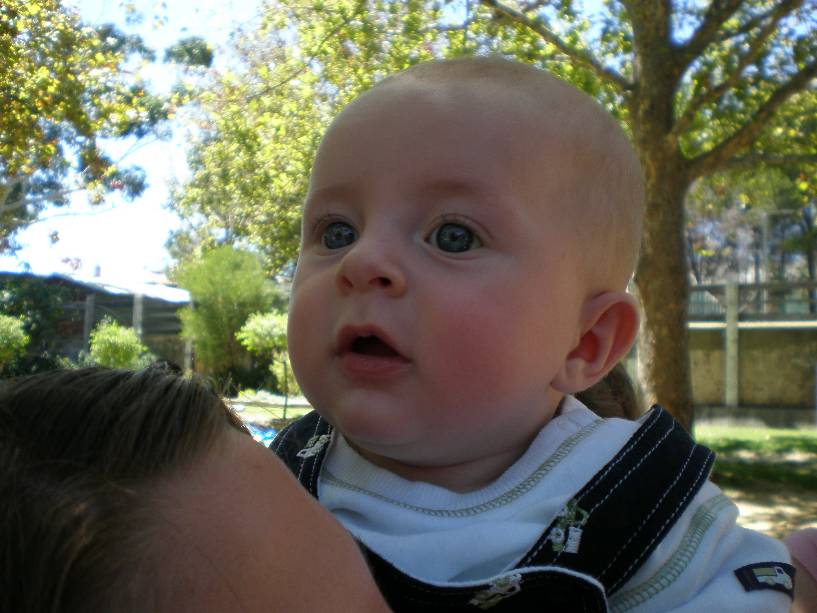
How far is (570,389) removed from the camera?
1.25 m

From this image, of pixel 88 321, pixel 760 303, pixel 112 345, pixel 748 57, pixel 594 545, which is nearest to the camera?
pixel 594 545

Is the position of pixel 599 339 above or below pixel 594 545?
above

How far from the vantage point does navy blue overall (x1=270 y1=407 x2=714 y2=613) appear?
963mm

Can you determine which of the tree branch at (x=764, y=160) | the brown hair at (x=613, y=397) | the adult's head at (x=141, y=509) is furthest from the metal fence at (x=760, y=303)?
the adult's head at (x=141, y=509)

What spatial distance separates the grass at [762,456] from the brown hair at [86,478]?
9499mm

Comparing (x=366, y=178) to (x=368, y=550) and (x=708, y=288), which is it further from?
(x=708, y=288)

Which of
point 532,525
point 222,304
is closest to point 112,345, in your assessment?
point 222,304

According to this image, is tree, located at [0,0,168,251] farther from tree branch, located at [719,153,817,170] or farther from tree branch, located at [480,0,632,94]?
tree branch, located at [719,153,817,170]

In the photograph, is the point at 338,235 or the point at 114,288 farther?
the point at 114,288

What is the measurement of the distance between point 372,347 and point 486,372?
0.47 ft

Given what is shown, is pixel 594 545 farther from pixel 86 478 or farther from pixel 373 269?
pixel 86 478

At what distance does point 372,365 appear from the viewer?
105cm

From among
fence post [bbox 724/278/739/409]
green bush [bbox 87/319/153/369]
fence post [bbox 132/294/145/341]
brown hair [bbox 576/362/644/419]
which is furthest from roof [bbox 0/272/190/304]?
brown hair [bbox 576/362/644/419]

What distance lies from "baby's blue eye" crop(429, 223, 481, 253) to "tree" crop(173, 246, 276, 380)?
80.2 feet
